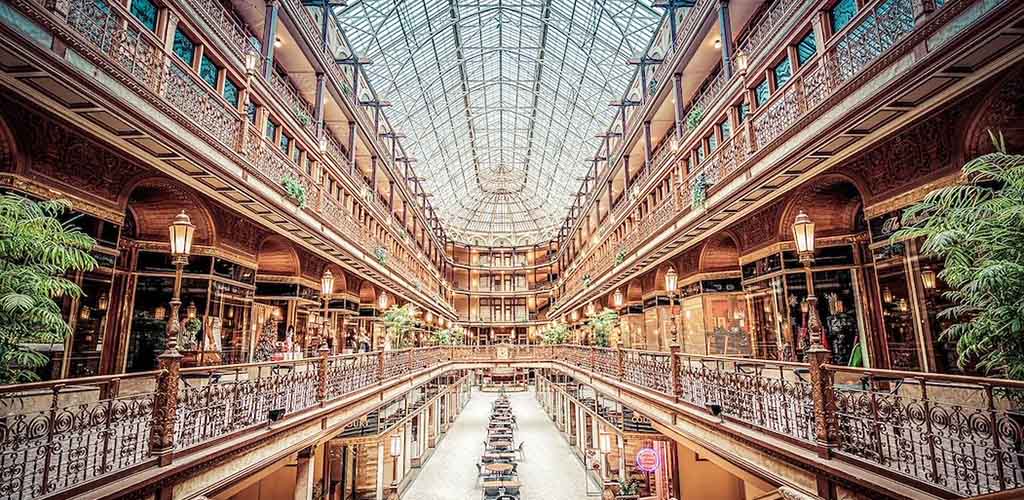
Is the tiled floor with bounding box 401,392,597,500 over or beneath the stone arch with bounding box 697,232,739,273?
beneath

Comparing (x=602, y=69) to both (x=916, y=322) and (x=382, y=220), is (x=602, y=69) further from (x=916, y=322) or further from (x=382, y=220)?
(x=916, y=322)

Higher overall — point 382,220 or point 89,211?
point 382,220

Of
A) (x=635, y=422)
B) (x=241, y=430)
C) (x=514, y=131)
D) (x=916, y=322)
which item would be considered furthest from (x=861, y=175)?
(x=514, y=131)

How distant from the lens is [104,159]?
830 cm

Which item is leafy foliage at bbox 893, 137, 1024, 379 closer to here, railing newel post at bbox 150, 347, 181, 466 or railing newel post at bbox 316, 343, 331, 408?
railing newel post at bbox 150, 347, 181, 466

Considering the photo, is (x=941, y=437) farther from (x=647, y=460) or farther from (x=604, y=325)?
(x=604, y=325)

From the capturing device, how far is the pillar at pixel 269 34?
13117mm

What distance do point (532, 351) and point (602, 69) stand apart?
20837mm

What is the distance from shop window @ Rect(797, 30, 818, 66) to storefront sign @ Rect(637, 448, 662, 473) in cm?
1226

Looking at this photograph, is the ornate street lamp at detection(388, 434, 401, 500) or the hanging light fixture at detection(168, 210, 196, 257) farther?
the ornate street lamp at detection(388, 434, 401, 500)

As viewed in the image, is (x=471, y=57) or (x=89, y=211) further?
(x=471, y=57)

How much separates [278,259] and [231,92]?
5.83 metres

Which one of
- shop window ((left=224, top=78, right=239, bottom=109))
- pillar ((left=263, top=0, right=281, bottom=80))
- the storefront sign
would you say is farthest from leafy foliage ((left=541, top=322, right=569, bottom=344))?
shop window ((left=224, top=78, right=239, bottom=109))

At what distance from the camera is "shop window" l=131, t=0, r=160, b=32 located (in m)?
9.34
